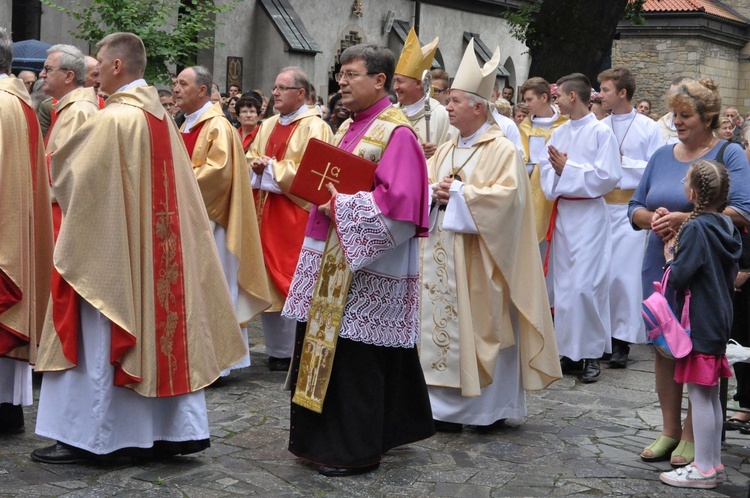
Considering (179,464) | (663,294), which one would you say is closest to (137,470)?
(179,464)

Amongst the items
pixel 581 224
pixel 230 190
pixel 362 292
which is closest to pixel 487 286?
pixel 362 292

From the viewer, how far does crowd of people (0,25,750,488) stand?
17.6 feet

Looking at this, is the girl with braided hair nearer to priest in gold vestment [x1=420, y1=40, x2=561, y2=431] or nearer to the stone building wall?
priest in gold vestment [x1=420, y1=40, x2=561, y2=431]

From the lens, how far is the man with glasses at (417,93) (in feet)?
22.9

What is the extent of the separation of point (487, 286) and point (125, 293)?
219cm

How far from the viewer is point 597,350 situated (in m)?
8.45

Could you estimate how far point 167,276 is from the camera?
5.49 meters

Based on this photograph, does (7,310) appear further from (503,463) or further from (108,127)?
(503,463)

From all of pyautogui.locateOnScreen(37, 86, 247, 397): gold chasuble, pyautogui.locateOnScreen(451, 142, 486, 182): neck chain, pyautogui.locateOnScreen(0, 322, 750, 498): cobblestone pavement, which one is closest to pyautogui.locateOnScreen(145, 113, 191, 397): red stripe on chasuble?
pyautogui.locateOnScreen(37, 86, 247, 397): gold chasuble

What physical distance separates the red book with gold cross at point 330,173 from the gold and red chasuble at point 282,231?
2798 millimetres

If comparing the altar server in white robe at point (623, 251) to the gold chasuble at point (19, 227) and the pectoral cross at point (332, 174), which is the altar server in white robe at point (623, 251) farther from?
the gold chasuble at point (19, 227)

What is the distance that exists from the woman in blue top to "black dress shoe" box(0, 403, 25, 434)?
3.34m

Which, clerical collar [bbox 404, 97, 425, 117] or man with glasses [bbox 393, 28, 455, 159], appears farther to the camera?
clerical collar [bbox 404, 97, 425, 117]

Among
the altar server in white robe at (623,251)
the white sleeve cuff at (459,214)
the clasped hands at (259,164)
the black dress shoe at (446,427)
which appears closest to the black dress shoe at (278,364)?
the clasped hands at (259,164)
